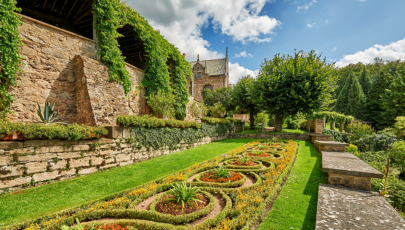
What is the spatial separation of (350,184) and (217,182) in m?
2.67

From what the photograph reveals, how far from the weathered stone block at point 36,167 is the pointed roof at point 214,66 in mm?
37210

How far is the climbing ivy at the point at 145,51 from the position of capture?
9.04m

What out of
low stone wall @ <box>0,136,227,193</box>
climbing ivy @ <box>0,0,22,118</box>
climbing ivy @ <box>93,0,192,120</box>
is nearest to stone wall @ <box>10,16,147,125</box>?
climbing ivy @ <box>0,0,22,118</box>

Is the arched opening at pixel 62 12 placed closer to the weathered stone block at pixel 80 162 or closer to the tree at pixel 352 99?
the weathered stone block at pixel 80 162

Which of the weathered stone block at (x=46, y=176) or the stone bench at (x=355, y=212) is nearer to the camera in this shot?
the stone bench at (x=355, y=212)

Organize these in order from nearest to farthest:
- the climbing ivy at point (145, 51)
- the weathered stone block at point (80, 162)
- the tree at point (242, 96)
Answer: the weathered stone block at point (80, 162) → the climbing ivy at point (145, 51) → the tree at point (242, 96)

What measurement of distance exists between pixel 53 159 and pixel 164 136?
452 cm

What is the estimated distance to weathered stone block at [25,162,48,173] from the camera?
14.6 ft

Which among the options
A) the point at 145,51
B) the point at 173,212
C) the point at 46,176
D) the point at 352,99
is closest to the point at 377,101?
the point at 352,99

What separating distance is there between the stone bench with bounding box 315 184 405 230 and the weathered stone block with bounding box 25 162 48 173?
20.3 feet

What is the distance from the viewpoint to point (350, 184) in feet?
10.5

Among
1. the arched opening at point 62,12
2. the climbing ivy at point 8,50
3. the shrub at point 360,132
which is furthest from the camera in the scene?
the shrub at point 360,132

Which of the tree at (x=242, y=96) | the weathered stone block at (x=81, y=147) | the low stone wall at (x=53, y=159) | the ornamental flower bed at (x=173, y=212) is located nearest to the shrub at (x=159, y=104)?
the low stone wall at (x=53, y=159)

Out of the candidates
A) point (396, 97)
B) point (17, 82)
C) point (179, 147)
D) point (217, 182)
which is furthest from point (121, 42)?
point (396, 97)
